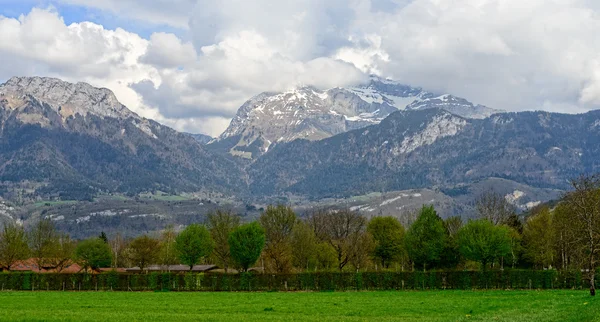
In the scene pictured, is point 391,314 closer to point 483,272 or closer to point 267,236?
point 483,272

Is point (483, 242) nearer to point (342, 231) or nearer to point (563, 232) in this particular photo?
point (563, 232)

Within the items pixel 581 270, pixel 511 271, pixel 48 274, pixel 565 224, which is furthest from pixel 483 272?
pixel 48 274

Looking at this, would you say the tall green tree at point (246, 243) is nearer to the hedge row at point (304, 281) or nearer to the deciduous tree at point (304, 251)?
the deciduous tree at point (304, 251)

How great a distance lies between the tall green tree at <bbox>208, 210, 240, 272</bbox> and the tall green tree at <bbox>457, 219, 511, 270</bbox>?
5427cm

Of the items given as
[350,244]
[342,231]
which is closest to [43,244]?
[342,231]

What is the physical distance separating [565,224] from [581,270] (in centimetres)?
3577

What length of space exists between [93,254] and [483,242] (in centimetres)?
10261

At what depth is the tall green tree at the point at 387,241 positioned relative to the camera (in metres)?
133

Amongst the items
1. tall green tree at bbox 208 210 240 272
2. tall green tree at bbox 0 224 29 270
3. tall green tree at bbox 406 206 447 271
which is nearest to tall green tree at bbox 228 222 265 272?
tall green tree at bbox 208 210 240 272

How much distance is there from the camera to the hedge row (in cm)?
8212

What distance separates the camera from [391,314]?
43219 mm

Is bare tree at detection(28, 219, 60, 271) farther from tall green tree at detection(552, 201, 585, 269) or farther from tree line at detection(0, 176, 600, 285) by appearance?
tall green tree at detection(552, 201, 585, 269)

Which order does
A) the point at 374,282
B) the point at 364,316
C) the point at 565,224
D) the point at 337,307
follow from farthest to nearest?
the point at 565,224
the point at 374,282
the point at 337,307
the point at 364,316

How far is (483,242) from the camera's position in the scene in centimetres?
10700
